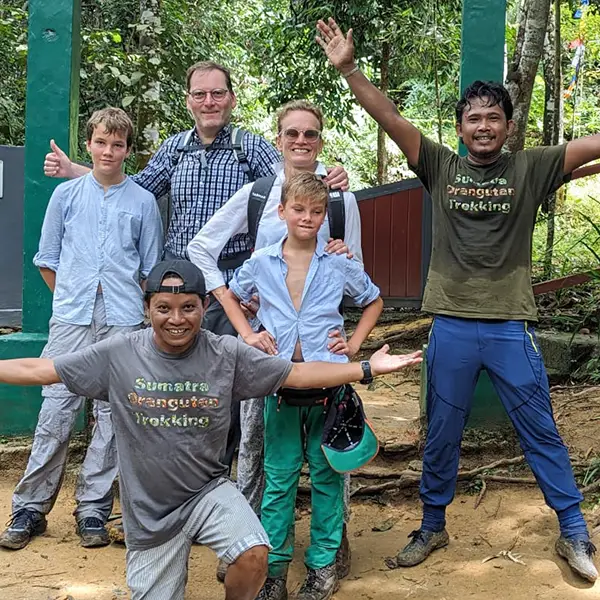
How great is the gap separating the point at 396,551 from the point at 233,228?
1748 mm

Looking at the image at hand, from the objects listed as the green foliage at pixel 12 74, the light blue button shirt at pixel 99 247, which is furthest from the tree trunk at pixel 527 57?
the green foliage at pixel 12 74

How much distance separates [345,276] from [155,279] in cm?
90

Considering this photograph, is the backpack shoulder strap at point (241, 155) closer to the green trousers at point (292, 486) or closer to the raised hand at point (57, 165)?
the raised hand at point (57, 165)

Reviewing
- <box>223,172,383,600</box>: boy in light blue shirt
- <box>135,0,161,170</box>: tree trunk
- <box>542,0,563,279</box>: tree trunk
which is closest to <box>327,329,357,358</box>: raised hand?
<box>223,172,383,600</box>: boy in light blue shirt

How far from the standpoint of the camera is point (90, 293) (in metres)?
3.94

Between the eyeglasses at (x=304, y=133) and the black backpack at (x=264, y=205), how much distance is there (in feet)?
0.69

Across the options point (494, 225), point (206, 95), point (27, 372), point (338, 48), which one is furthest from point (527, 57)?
point (27, 372)

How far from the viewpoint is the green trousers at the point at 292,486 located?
329cm

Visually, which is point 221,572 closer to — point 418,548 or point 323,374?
point 418,548

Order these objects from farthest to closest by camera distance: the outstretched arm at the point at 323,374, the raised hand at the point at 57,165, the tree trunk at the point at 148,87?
the tree trunk at the point at 148,87 < the raised hand at the point at 57,165 < the outstretched arm at the point at 323,374

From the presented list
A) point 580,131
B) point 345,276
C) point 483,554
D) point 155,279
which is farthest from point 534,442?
point 580,131

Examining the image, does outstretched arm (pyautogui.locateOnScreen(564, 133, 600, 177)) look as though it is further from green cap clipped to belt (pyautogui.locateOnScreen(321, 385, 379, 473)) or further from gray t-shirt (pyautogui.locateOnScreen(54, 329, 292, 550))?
gray t-shirt (pyautogui.locateOnScreen(54, 329, 292, 550))

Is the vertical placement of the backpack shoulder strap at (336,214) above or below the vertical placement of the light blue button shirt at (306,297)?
above

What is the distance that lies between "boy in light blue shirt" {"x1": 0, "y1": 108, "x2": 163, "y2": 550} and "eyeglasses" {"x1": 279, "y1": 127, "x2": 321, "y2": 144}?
916mm
